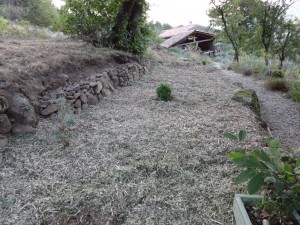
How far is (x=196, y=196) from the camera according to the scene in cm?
197

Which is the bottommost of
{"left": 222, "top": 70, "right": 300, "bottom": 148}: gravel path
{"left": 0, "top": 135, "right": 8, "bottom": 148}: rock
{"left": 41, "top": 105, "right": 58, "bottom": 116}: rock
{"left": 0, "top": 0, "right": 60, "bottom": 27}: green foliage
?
{"left": 222, "top": 70, "right": 300, "bottom": 148}: gravel path

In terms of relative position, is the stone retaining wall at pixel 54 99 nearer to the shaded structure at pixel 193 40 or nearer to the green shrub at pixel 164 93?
the green shrub at pixel 164 93

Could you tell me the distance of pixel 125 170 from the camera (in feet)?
7.39

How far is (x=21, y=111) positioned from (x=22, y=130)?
22 centimetres

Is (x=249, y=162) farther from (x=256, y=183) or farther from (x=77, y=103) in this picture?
(x=77, y=103)

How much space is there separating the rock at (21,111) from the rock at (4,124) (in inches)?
4.4

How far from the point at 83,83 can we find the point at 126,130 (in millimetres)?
1311

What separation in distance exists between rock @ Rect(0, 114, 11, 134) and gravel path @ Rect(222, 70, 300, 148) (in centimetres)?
341

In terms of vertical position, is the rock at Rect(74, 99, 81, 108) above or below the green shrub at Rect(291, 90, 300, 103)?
above

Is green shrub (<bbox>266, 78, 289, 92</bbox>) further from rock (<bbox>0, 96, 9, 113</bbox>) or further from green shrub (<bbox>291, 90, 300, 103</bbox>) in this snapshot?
rock (<bbox>0, 96, 9, 113</bbox>)

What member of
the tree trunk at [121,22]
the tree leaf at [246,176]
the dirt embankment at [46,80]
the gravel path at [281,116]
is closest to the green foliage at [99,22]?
the tree trunk at [121,22]

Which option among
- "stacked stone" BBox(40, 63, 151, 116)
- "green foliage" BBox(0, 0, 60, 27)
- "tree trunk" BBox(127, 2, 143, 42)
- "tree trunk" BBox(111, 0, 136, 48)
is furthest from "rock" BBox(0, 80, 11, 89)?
"green foliage" BBox(0, 0, 60, 27)

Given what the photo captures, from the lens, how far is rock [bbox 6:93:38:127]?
282 centimetres

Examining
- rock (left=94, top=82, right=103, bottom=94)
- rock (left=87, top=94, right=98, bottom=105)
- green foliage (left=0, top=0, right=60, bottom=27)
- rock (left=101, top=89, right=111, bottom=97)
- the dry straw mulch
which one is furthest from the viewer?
green foliage (left=0, top=0, right=60, bottom=27)
